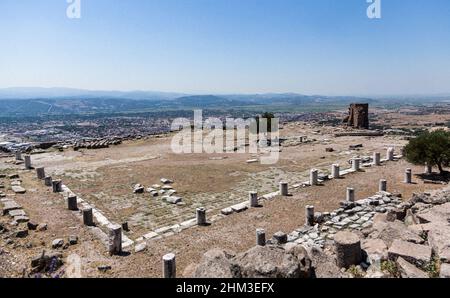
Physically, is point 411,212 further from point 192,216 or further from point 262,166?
point 262,166

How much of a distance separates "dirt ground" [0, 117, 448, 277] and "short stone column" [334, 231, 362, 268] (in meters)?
3.26

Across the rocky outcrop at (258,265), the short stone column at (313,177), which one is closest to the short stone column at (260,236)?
the rocky outcrop at (258,265)

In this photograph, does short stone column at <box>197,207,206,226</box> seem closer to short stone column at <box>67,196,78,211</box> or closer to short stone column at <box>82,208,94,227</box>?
short stone column at <box>82,208,94,227</box>

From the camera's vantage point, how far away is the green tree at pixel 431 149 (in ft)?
57.6

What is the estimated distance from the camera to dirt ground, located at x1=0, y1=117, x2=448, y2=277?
9.77m

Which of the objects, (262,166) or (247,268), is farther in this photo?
(262,166)

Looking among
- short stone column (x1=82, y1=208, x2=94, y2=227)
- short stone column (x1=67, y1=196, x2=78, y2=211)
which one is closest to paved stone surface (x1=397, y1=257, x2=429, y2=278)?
short stone column (x1=82, y1=208, x2=94, y2=227)

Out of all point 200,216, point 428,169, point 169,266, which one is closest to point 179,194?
point 200,216

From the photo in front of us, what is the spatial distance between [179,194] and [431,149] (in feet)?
43.7

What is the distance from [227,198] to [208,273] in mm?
9431

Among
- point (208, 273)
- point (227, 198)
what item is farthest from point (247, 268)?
point (227, 198)

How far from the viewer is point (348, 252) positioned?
7.85m
